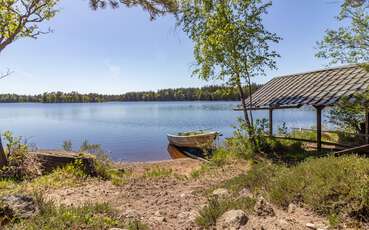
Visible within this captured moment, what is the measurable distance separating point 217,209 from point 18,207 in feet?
9.57

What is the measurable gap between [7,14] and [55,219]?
278 inches

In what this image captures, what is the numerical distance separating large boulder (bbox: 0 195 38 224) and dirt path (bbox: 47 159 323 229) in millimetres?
948

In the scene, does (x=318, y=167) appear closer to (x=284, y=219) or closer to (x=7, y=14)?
(x=284, y=219)

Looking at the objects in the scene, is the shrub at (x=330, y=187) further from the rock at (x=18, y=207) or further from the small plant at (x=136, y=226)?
the rock at (x=18, y=207)

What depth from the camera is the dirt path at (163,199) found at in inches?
159

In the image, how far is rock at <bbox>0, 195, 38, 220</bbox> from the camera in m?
3.93

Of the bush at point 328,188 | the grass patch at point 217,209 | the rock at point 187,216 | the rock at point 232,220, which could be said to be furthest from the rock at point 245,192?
the rock at point 232,220

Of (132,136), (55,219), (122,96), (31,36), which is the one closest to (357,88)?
(55,219)

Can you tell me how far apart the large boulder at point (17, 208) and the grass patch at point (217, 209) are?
2.42m

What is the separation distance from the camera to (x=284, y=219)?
401 centimetres

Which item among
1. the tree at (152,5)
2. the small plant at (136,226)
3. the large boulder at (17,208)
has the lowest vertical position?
the small plant at (136,226)

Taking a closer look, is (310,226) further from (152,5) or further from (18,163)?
(18,163)

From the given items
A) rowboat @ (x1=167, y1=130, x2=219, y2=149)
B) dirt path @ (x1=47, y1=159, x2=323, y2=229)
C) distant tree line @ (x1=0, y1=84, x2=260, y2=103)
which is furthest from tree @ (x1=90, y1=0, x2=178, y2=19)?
distant tree line @ (x1=0, y1=84, x2=260, y2=103)

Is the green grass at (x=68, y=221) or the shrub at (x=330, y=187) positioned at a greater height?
the shrub at (x=330, y=187)
